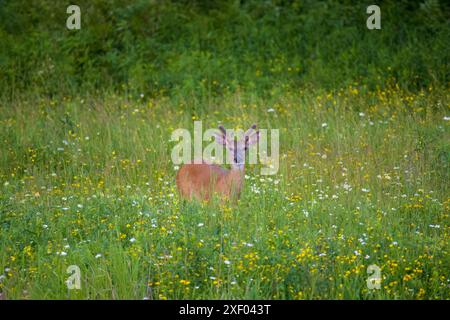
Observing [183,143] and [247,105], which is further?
[247,105]

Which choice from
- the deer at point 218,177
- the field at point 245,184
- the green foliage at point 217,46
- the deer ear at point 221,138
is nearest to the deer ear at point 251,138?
the deer at point 218,177

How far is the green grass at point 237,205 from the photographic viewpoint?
588cm

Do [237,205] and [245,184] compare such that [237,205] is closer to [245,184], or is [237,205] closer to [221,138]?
[245,184]

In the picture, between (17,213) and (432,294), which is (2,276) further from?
(432,294)

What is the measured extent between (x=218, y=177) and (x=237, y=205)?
0.72 meters

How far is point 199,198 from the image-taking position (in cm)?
825

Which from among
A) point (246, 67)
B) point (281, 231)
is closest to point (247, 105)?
point (246, 67)

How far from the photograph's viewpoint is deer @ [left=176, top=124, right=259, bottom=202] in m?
8.29

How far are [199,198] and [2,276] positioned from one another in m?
2.79

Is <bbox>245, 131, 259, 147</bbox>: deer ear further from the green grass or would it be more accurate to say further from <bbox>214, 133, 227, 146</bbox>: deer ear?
the green grass

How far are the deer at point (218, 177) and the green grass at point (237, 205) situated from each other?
0.16m

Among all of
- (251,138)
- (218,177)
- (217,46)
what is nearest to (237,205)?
(218,177)
